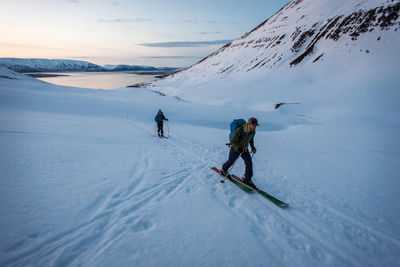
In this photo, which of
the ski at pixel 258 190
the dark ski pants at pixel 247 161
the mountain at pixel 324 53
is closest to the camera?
the ski at pixel 258 190

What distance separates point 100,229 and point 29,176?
3.08 m

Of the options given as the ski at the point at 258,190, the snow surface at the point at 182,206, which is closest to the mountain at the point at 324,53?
the snow surface at the point at 182,206

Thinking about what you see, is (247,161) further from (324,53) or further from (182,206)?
(324,53)

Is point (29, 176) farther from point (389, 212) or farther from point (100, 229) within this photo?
point (389, 212)

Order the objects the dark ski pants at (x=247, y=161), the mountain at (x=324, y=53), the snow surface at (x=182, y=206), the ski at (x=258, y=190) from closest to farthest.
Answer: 1. the snow surface at (x=182, y=206)
2. the ski at (x=258, y=190)
3. the dark ski pants at (x=247, y=161)
4. the mountain at (x=324, y=53)

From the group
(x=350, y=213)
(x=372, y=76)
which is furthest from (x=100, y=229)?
(x=372, y=76)

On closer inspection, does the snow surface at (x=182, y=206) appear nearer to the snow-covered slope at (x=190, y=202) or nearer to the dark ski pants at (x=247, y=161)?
the snow-covered slope at (x=190, y=202)

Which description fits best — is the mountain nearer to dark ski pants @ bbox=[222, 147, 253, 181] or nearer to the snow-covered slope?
the snow-covered slope

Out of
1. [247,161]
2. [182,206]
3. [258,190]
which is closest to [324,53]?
[247,161]

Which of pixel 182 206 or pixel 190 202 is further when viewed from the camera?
pixel 190 202

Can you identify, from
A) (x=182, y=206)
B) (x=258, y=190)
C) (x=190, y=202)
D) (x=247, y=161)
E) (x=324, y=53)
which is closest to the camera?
(x=182, y=206)

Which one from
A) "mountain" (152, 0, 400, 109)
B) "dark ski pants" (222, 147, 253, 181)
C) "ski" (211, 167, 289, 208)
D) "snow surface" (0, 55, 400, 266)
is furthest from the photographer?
"mountain" (152, 0, 400, 109)

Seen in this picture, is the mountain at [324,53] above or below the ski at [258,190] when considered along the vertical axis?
above

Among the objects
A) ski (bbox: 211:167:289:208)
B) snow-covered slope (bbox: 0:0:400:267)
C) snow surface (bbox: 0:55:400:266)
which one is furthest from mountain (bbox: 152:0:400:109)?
ski (bbox: 211:167:289:208)
